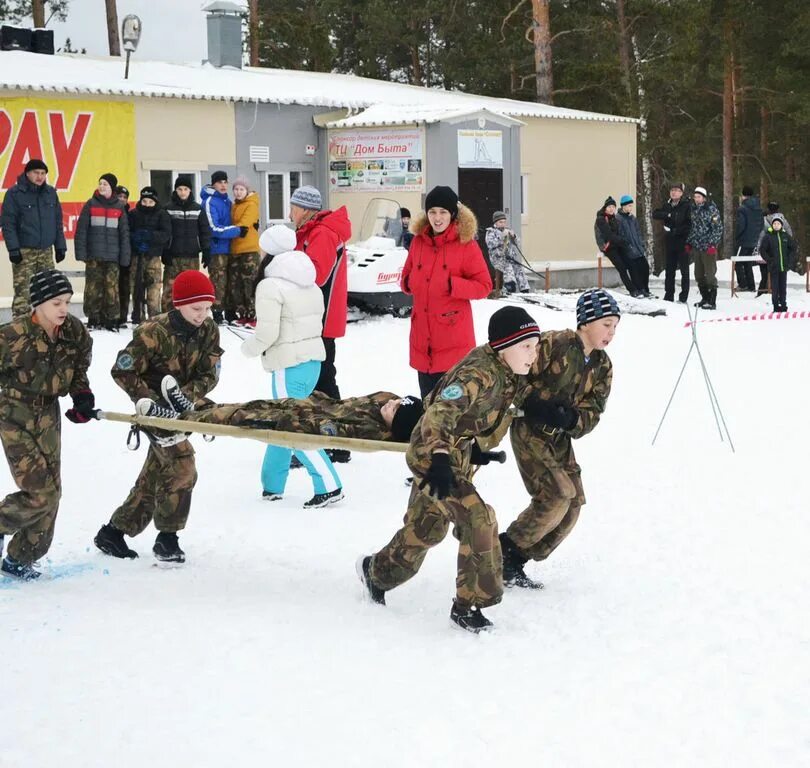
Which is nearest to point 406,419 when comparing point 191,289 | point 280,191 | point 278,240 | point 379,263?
point 191,289

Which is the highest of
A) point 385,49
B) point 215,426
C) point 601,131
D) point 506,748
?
point 385,49

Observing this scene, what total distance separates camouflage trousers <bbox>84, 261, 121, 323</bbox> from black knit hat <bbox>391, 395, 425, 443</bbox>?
8.82 meters

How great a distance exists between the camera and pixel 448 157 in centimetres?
1897

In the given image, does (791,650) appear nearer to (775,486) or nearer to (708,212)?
(775,486)

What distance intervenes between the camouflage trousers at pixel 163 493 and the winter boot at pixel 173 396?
0.22 metres

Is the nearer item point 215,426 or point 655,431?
point 215,426

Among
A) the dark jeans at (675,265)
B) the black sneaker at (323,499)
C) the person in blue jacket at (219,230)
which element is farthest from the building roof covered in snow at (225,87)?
the black sneaker at (323,499)

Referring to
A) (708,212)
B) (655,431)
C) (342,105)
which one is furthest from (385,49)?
(655,431)

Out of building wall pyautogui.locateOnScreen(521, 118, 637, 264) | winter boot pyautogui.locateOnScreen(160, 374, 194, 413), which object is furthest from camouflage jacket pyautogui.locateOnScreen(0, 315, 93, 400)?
building wall pyautogui.locateOnScreen(521, 118, 637, 264)

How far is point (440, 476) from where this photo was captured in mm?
4871

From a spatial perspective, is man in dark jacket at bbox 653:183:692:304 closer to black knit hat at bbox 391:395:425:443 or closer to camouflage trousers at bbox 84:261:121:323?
camouflage trousers at bbox 84:261:121:323

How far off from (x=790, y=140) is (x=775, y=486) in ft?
109

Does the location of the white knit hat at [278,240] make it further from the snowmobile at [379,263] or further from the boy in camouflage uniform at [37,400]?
the snowmobile at [379,263]

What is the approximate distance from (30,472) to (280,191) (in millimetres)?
14437
